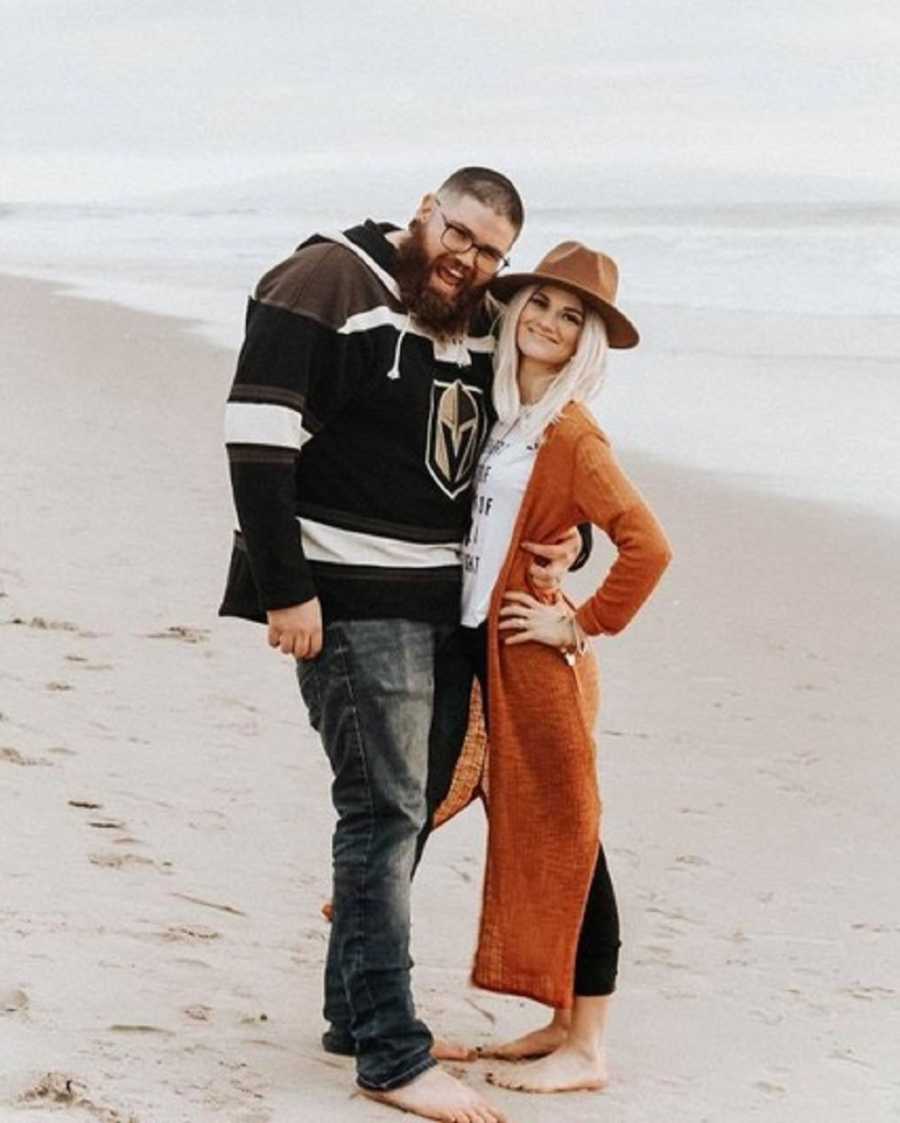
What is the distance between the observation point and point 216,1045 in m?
3.81

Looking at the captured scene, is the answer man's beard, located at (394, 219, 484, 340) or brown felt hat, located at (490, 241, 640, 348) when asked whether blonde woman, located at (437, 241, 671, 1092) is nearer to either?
brown felt hat, located at (490, 241, 640, 348)

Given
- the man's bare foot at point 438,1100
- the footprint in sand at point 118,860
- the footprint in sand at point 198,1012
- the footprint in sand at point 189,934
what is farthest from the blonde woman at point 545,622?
the footprint in sand at point 118,860

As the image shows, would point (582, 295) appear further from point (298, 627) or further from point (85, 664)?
point (85, 664)

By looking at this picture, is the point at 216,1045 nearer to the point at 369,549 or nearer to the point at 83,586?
the point at 369,549

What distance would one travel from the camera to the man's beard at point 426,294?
361cm

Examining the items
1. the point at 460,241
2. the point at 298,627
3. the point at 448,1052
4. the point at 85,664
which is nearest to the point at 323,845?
the point at 448,1052

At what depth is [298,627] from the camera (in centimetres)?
359

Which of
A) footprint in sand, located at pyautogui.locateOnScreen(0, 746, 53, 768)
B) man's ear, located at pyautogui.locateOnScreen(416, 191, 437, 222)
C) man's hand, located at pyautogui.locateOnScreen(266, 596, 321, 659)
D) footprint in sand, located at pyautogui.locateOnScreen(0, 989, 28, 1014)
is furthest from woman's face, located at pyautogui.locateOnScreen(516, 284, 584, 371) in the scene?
footprint in sand, located at pyautogui.locateOnScreen(0, 746, 53, 768)

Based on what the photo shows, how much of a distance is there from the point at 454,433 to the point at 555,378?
22cm

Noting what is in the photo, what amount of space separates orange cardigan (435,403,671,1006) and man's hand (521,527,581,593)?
0.06 ft

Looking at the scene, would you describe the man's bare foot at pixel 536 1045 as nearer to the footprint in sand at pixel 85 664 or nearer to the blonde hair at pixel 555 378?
the blonde hair at pixel 555 378

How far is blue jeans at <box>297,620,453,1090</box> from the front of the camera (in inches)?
144

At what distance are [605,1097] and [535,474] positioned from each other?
121 cm

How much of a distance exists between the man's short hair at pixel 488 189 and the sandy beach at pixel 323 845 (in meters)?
1.61
